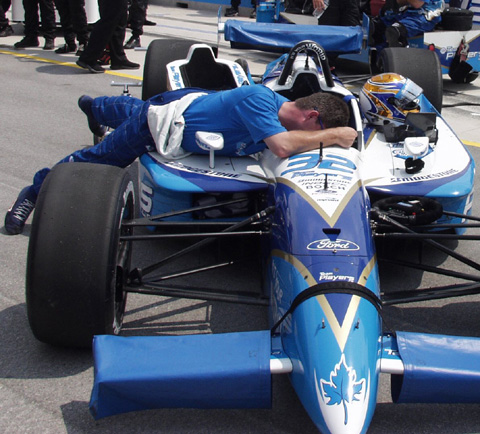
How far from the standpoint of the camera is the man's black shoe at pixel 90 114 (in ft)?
17.4

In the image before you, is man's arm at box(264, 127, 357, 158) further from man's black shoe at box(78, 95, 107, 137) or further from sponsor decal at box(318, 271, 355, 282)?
man's black shoe at box(78, 95, 107, 137)

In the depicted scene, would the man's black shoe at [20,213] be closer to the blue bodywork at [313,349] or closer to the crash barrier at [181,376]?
the blue bodywork at [313,349]

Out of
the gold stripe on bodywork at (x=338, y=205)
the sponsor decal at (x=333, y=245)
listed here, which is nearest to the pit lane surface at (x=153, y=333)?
the sponsor decal at (x=333, y=245)

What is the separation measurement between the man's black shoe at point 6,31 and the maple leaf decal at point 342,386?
11.9m

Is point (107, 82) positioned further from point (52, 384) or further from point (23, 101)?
point (52, 384)

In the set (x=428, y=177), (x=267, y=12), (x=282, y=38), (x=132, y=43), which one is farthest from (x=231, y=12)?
(x=428, y=177)

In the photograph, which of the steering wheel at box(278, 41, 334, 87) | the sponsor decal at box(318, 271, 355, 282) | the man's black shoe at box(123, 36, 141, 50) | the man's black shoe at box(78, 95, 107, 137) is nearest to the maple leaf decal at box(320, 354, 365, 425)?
the sponsor decal at box(318, 271, 355, 282)

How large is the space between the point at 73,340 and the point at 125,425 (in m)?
0.50

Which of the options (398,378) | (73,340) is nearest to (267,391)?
(398,378)

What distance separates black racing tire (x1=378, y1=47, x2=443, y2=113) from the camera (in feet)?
19.6

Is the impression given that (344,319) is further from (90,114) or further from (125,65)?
(125,65)

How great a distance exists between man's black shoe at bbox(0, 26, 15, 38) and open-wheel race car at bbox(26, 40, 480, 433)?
987 centimetres

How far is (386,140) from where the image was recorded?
468 centimetres

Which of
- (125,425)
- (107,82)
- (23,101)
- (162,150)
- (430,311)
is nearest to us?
(125,425)
